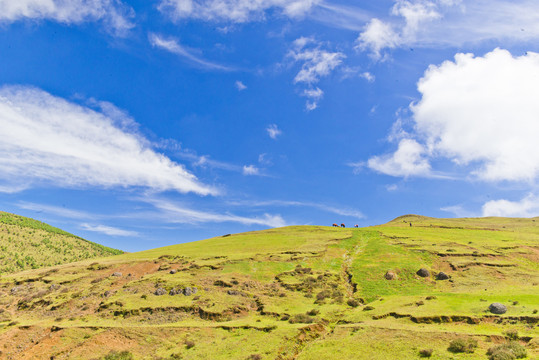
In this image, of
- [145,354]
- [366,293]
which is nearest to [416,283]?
[366,293]

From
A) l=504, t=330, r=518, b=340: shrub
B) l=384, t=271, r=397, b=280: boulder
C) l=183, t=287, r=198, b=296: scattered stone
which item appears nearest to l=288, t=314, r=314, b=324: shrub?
l=183, t=287, r=198, b=296: scattered stone

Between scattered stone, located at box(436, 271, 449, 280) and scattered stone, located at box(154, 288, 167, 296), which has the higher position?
scattered stone, located at box(436, 271, 449, 280)

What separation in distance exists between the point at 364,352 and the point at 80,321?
37.9 m

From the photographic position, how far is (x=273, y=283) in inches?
2186

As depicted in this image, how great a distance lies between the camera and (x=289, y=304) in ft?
149

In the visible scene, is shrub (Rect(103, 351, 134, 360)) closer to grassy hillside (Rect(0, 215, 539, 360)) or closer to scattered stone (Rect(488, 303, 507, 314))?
grassy hillside (Rect(0, 215, 539, 360))

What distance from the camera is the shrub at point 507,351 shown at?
21.0m

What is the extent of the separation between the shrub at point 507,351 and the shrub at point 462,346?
121 centimetres

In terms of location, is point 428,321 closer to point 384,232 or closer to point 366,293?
point 366,293

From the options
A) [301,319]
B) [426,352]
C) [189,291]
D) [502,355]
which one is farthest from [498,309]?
[189,291]

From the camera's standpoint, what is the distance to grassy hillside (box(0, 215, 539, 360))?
28.5 meters

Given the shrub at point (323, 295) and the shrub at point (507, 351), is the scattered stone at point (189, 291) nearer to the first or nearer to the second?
the shrub at point (323, 295)

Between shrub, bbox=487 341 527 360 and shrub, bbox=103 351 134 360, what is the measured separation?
32392 millimetres

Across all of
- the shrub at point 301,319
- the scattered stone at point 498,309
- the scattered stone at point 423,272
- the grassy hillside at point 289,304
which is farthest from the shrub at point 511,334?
the scattered stone at point 423,272
